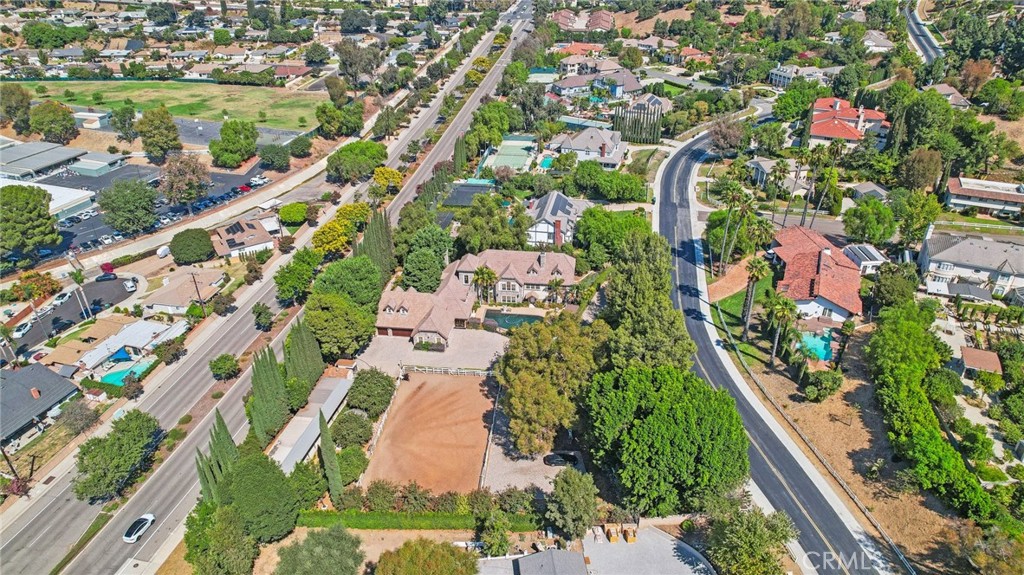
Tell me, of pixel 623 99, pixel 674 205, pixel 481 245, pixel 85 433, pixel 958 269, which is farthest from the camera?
pixel 623 99

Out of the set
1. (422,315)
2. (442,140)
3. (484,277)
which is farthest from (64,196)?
(484,277)

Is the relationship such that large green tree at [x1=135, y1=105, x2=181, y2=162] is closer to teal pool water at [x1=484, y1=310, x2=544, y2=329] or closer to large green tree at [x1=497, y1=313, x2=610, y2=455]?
teal pool water at [x1=484, y1=310, x2=544, y2=329]

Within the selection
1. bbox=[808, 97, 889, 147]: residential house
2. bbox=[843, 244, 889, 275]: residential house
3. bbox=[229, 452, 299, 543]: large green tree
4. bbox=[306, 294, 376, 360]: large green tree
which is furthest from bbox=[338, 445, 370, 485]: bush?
bbox=[808, 97, 889, 147]: residential house

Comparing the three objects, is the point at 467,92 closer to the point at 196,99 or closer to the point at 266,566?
the point at 196,99

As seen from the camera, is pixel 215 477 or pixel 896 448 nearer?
pixel 215 477

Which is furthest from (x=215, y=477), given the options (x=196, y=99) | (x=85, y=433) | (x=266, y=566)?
(x=196, y=99)

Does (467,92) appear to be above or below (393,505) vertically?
above

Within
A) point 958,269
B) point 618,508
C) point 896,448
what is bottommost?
point 618,508

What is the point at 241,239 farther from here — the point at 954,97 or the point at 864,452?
the point at 954,97
